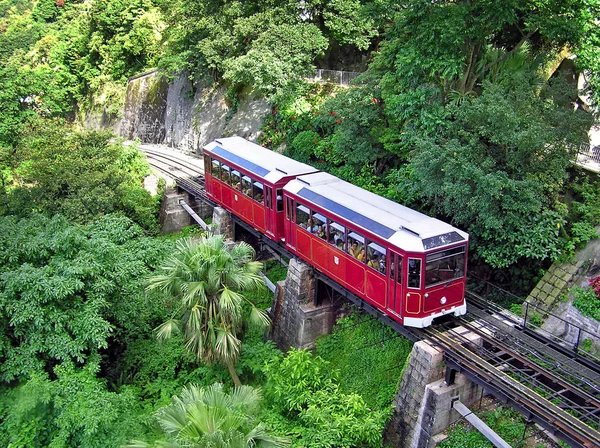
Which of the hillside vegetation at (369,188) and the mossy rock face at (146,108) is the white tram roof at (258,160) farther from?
the mossy rock face at (146,108)

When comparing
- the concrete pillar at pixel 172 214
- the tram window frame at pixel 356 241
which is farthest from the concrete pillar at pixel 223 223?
the tram window frame at pixel 356 241

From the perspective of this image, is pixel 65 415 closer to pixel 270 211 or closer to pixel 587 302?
pixel 270 211

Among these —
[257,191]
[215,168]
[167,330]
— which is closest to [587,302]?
[167,330]

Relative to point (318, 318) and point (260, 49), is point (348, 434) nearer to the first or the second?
point (318, 318)

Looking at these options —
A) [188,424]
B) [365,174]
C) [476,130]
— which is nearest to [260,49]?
[365,174]

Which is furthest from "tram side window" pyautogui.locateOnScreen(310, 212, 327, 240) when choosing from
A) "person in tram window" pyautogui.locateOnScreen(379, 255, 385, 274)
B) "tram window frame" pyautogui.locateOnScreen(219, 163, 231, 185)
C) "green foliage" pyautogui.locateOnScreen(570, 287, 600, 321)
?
"green foliage" pyautogui.locateOnScreen(570, 287, 600, 321)

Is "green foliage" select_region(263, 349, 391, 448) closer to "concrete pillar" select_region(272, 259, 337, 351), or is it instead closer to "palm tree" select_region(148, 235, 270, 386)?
"palm tree" select_region(148, 235, 270, 386)
